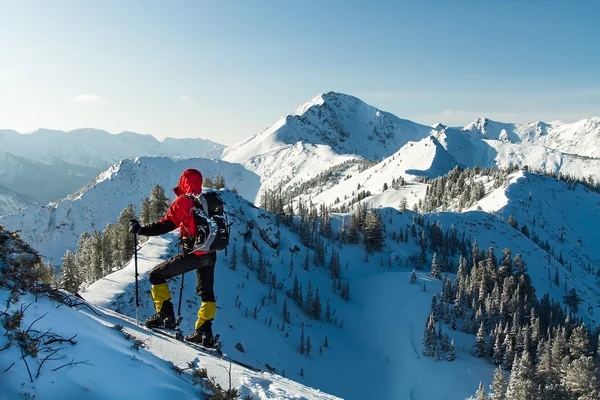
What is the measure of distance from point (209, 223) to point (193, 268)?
1344 mm

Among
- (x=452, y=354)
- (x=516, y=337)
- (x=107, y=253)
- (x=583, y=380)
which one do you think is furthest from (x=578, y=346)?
(x=107, y=253)

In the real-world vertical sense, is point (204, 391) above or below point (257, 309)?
above

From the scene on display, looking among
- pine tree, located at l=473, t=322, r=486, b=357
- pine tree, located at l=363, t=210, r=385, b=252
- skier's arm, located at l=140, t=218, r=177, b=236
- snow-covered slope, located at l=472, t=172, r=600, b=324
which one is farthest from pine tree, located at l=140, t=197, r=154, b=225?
snow-covered slope, located at l=472, t=172, r=600, b=324

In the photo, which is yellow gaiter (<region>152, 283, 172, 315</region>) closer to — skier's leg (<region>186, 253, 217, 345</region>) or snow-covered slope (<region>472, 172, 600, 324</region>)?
skier's leg (<region>186, 253, 217, 345</region>)

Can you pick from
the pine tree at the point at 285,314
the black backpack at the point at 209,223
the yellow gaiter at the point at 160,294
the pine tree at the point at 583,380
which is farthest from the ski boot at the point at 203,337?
the pine tree at the point at 285,314

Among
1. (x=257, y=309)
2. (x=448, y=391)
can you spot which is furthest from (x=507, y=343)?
(x=257, y=309)

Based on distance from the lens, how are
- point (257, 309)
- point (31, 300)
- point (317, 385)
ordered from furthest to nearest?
1. point (257, 309)
2. point (317, 385)
3. point (31, 300)

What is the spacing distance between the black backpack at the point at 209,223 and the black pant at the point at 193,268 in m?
0.32

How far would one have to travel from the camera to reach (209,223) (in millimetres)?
9273

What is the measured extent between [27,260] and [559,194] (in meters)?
236

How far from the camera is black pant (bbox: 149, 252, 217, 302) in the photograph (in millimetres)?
9531

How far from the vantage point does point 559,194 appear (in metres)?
196

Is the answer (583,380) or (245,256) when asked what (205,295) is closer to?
(583,380)

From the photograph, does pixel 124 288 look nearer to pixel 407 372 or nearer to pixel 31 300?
pixel 31 300
